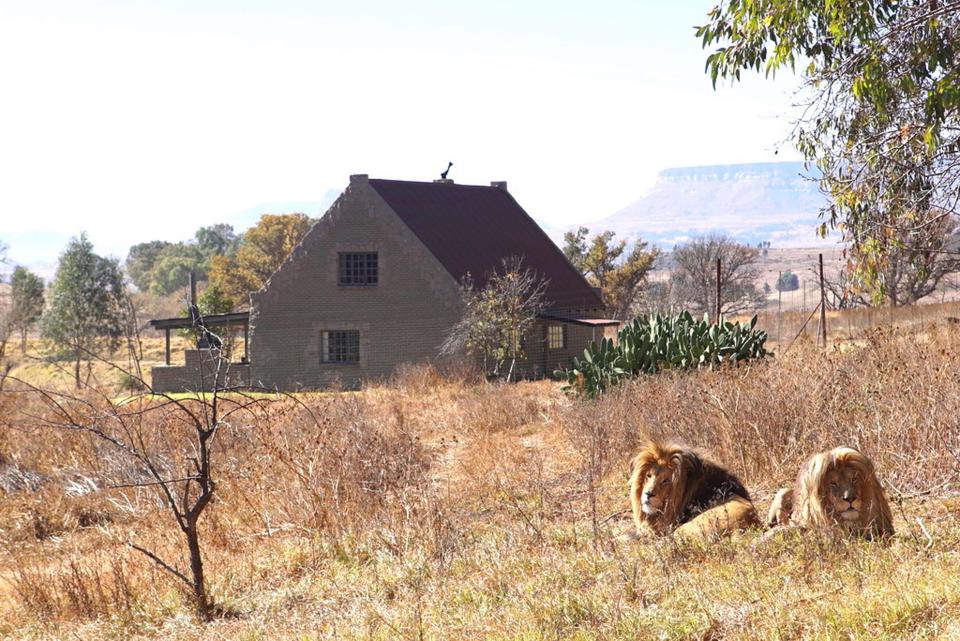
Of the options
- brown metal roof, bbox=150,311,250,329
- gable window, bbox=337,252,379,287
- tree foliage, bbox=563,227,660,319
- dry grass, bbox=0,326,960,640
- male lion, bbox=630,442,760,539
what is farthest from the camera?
tree foliage, bbox=563,227,660,319

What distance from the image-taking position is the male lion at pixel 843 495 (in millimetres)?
6930

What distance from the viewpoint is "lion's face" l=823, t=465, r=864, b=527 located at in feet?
22.9

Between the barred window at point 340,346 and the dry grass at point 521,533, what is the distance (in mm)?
18829

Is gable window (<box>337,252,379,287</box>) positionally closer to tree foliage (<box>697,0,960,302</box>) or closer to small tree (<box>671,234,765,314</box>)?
tree foliage (<box>697,0,960,302</box>)

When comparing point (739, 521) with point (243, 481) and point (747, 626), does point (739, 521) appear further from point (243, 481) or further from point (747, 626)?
point (243, 481)

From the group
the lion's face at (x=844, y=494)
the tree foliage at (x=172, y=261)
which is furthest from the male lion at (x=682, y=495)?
the tree foliage at (x=172, y=261)

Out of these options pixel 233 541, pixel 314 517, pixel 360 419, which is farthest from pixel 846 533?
pixel 360 419

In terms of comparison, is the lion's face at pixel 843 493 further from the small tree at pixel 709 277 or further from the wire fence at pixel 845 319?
the small tree at pixel 709 277

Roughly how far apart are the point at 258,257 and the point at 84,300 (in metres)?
11.0

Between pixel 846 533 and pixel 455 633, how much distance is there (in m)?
2.73

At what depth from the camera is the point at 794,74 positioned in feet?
41.4

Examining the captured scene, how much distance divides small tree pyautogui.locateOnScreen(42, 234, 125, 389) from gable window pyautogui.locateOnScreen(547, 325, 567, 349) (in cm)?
3456

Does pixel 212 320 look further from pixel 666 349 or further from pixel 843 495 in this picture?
pixel 843 495

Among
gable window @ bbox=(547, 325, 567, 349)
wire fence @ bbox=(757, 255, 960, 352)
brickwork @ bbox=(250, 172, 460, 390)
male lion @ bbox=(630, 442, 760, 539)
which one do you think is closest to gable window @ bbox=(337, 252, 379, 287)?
brickwork @ bbox=(250, 172, 460, 390)
